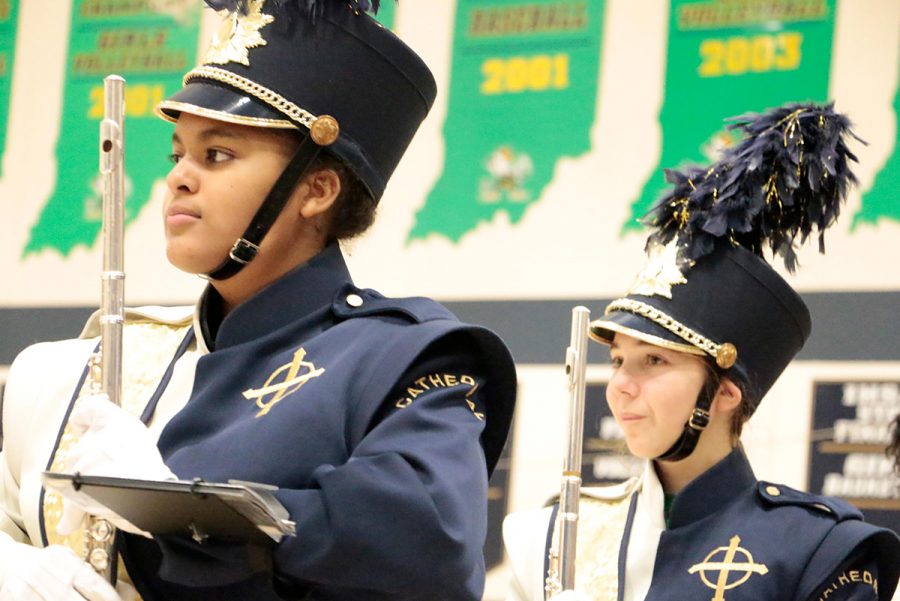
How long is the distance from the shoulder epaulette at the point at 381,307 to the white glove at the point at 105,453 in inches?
11.9

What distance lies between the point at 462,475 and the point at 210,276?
1.42 feet

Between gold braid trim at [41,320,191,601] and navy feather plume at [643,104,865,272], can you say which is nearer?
gold braid trim at [41,320,191,601]

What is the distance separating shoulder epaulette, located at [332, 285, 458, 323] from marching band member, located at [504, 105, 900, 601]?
1.25 m

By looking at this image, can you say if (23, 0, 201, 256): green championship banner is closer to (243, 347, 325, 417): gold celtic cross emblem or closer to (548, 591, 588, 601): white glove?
(548, 591, 588, 601): white glove

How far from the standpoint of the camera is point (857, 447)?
404 cm

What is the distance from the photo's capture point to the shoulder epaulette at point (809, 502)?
331cm

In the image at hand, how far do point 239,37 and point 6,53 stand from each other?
3.36 m

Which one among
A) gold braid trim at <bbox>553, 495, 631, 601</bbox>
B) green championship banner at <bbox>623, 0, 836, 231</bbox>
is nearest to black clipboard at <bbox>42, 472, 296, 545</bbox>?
gold braid trim at <bbox>553, 495, 631, 601</bbox>

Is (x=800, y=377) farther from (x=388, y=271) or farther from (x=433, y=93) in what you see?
(x=433, y=93)

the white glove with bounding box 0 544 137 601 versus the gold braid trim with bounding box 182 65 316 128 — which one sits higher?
the gold braid trim with bounding box 182 65 316 128

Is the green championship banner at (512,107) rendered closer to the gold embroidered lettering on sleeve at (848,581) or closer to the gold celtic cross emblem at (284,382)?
the gold embroidered lettering on sleeve at (848,581)

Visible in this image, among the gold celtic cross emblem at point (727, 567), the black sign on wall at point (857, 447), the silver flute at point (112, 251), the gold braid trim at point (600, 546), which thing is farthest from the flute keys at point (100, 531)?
the black sign on wall at point (857, 447)

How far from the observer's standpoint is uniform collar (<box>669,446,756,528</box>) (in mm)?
3328

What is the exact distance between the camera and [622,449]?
4254 millimetres
